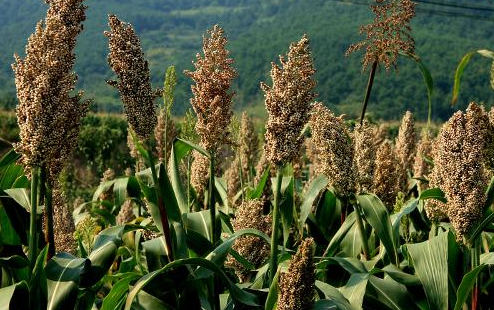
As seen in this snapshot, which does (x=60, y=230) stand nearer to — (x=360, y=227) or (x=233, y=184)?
(x=360, y=227)

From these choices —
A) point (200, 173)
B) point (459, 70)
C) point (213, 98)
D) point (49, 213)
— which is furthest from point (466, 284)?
point (200, 173)

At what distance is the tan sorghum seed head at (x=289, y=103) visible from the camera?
286 centimetres

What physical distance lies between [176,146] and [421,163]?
2702 mm

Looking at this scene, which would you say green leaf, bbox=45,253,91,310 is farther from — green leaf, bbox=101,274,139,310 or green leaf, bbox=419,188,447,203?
green leaf, bbox=419,188,447,203

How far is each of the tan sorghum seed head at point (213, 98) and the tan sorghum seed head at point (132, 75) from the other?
447mm

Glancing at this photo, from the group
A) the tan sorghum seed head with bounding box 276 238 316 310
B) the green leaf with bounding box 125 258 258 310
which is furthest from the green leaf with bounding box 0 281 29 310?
the tan sorghum seed head with bounding box 276 238 316 310

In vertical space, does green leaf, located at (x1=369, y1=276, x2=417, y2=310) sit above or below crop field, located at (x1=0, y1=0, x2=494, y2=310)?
below

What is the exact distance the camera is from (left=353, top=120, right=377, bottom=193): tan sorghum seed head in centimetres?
390

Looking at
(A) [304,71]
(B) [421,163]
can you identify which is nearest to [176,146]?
(A) [304,71]

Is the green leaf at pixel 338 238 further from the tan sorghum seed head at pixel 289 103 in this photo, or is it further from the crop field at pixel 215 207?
the tan sorghum seed head at pixel 289 103

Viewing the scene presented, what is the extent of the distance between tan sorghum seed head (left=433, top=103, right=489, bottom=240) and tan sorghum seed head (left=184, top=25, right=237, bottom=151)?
3.30ft

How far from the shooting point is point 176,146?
3.46 metres

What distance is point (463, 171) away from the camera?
311 centimetres

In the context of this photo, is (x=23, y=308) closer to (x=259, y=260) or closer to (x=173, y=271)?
(x=173, y=271)
